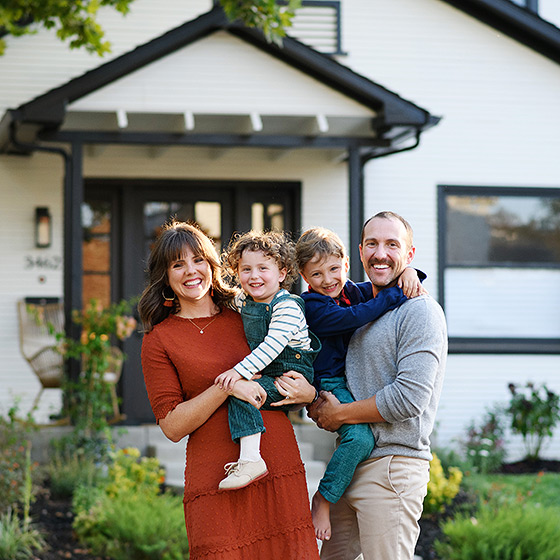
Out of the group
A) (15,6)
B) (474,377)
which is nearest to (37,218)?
(15,6)

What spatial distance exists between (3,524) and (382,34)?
6.51m

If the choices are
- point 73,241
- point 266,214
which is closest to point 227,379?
point 73,241

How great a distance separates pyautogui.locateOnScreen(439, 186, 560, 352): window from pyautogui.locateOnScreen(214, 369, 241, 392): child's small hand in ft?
22.5

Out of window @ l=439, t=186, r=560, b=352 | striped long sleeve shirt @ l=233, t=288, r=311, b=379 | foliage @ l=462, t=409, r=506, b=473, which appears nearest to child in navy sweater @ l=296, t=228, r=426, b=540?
striped long sleeve shirt @ l=233, t=288, r=311, b=379

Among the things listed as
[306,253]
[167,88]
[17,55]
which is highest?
[17,55]

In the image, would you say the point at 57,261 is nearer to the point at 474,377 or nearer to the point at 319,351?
the point at 474,377

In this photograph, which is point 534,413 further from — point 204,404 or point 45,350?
point 204,404

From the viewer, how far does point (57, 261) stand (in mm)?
8859

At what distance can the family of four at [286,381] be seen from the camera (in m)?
2.87

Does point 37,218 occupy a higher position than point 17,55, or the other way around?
point 17,55

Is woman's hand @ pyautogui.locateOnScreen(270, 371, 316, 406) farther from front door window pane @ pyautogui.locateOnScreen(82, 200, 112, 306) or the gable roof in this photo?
front door window pane @ pyautogui.locateOnScreen(82, 200, 112, 306)

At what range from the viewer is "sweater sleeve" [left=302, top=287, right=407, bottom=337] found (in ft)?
9.87

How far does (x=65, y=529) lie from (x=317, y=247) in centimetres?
385

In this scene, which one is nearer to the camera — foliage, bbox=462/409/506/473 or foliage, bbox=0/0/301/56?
foliage, bbox=0/0/301/56
